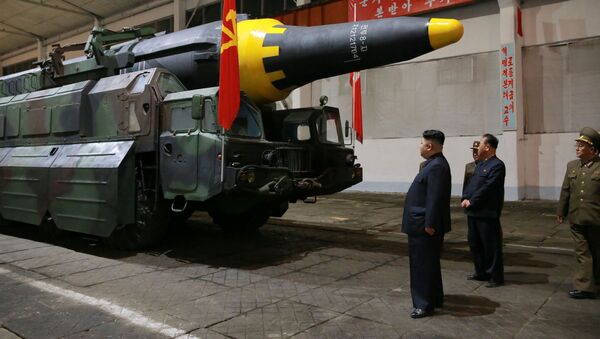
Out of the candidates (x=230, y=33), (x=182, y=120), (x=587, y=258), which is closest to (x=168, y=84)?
(x=182, y=120)

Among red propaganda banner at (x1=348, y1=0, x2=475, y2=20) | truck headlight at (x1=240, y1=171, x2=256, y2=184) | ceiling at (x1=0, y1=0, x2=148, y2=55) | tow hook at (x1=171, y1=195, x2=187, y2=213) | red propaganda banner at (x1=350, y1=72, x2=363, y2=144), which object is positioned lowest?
tow hook at (x1=171, y1=195, x2=187, y2=213)

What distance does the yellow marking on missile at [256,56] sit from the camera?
20.4 feet

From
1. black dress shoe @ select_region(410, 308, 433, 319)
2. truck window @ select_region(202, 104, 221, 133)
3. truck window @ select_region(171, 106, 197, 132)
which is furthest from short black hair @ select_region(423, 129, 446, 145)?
truck window @ select_region(171, 106, 197, 132)

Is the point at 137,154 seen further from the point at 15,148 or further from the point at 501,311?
the point at 501,311

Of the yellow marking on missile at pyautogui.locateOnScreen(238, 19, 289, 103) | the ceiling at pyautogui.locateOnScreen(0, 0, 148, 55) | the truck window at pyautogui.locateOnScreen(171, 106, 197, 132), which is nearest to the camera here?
the truck window at pyautogui.locateOnScreen(171, 106, 197, 132)

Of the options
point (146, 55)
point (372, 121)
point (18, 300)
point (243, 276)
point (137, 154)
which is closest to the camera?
point (18, 300)

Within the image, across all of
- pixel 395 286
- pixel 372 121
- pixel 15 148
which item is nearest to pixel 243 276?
pixel 395 286

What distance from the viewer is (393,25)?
5.25 metres

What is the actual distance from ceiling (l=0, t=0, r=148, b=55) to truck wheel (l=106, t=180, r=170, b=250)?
17.7 metres

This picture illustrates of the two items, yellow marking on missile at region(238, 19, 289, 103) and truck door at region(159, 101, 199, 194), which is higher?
yellow marking on missile at region(238, 19, 289, 103)

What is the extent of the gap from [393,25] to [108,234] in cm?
430

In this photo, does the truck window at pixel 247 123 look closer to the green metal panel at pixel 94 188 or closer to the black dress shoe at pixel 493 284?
the green metal panel at pixel 94 188

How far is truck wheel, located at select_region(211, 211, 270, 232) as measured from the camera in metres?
7.96

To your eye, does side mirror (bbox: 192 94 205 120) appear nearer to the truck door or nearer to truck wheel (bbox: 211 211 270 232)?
the truck door
